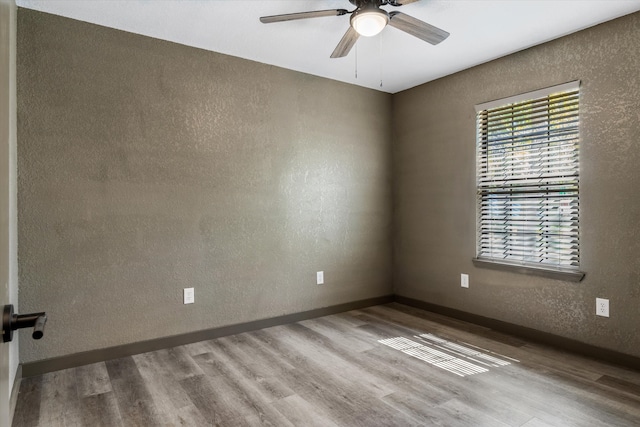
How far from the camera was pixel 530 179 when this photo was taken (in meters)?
3.12

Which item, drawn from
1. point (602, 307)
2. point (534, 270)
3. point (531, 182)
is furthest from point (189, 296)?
point (602, 307)

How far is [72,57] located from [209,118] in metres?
1.00

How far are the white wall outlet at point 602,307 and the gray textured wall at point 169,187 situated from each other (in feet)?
6.86

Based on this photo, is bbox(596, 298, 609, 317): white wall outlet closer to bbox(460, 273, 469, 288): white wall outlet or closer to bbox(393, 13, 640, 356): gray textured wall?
bbox(393, 13, 640, 356): gray textured wall

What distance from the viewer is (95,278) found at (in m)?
2.68

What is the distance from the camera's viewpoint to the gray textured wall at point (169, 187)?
2.53 m

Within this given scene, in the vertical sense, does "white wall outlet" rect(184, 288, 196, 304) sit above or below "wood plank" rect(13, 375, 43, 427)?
above

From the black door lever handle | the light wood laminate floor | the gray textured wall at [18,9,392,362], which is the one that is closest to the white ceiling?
the gray textured wall at [18,9,392,362]

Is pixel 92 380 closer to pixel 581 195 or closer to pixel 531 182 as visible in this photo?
pixel 531 182

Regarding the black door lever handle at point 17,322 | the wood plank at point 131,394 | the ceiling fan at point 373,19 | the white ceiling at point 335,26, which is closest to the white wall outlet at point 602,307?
the white ceiling at point 335,26

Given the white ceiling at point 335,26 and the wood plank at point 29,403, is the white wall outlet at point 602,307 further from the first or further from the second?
the wood plank at point 29,403

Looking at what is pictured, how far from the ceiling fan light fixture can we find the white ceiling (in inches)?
16.4

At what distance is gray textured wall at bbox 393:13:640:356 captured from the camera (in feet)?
Result: 8.54

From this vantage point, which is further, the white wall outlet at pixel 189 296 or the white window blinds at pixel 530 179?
the white wall outlet at pixel 189 296
